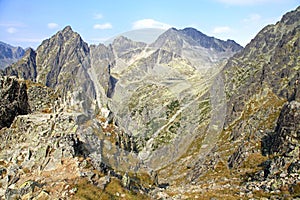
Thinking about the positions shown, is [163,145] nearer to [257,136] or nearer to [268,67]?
[268,67]

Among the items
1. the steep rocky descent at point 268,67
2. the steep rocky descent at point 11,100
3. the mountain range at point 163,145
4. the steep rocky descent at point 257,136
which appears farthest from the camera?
the steep rocky descent at point 268,67

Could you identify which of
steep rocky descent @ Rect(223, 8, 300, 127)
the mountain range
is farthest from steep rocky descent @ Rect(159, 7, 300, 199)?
the mountain range

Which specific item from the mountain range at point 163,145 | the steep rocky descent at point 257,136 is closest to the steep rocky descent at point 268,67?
the steep rocky descent at point 257,136

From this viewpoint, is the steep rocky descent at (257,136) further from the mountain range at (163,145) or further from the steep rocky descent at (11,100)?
the steep rocky descent at (11,100)

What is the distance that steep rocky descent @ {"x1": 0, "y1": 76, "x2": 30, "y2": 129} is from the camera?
55.0 metres

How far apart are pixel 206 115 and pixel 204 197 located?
87285mm

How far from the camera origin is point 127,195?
30812 millimetres

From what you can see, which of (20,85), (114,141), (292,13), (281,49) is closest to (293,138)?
(114,141)

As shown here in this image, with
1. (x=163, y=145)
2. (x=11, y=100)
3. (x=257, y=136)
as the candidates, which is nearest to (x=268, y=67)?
(x=257, y=136)

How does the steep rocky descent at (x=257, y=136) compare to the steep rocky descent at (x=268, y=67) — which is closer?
the steep rocky descent at (x=257, y=136)

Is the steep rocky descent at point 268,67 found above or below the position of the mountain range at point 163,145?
above

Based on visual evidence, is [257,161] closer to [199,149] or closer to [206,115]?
[199,149]

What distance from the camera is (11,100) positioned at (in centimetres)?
5778

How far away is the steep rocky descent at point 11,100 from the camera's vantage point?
180ft
